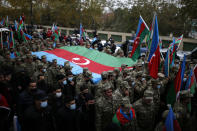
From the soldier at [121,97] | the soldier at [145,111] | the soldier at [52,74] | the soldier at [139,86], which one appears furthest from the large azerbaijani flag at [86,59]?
the soldier at [145,111]

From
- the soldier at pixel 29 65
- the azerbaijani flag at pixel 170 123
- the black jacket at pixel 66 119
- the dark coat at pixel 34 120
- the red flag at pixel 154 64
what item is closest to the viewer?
the azerbaijani flag at pixel 170 123

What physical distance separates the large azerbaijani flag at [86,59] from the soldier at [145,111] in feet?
9.87

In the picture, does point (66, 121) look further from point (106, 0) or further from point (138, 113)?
point (106, 0)

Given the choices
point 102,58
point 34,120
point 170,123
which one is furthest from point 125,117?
point 102,58

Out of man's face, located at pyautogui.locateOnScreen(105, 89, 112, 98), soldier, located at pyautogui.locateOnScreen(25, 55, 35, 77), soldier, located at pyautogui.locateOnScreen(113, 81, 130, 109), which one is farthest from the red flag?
soldier, located at pyautogui.locateOnScreen(25, 55, 35, 77)

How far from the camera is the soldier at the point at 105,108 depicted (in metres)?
3.88

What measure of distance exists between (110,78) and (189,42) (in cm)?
1772

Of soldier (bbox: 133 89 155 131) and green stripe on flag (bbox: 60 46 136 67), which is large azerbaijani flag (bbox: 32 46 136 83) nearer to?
green stripe on flag (bbox: 60 46 136 67)

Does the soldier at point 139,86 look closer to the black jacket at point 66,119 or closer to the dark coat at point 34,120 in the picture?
the black jacket at point 66,119

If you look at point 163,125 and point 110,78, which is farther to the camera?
point 110,78

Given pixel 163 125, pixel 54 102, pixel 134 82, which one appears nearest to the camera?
pixel 163 125

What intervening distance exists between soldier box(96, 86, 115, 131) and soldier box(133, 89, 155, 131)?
0.53 m

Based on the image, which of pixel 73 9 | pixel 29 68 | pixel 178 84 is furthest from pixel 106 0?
pixel 178 84

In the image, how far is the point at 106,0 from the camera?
35.2 m
